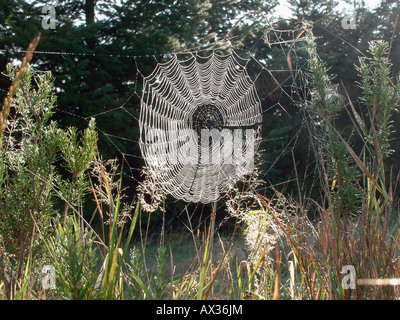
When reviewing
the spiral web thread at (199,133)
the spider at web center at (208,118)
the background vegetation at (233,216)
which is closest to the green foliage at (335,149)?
the background vegetation at (233,216)

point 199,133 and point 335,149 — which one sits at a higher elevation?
point 199,133

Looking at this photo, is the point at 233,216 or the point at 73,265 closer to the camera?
the point at 73,265

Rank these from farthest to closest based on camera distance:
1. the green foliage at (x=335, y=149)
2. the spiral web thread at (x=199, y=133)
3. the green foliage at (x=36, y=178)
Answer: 1. the spiral web thread at (x=199, y=133)
2. the green foliage at (x=36, y=178)
3. the green foliage at (x=335, y=149)

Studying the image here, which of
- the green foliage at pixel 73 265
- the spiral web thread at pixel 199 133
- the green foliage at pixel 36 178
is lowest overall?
the green foliage at pixel 73 265

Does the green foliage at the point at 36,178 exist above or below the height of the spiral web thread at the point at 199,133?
below

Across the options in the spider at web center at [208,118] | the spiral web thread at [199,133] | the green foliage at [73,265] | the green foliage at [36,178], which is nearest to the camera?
the green foliage at [73,265]

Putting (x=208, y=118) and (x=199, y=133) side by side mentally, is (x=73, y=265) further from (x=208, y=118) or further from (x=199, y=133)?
(x=208, y=118)

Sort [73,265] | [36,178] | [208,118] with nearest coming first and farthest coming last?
[73,265], [36,178], [208,118]

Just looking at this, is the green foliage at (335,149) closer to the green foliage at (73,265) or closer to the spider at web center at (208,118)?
the green foliage at (73,265)

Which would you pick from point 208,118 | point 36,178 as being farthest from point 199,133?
point 36,178

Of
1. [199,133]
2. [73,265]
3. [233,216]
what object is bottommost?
[73,265]
